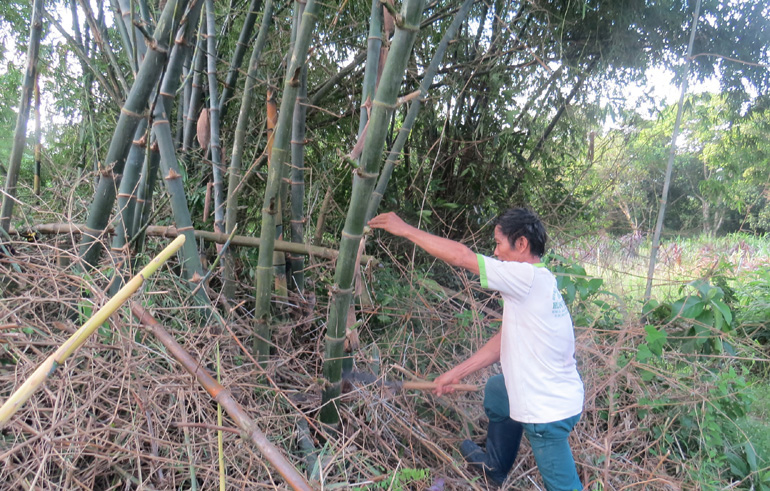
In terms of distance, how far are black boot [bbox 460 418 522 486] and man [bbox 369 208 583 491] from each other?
0.24 meters

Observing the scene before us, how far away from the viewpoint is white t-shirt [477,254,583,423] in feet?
5.55

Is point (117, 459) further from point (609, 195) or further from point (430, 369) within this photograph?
point (609, 195)

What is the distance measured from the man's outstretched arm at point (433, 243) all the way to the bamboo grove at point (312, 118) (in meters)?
0.12

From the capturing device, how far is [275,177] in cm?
169

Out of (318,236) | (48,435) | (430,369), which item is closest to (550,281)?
(430,369)

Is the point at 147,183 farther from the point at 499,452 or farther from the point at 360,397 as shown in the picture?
the point at 499,452

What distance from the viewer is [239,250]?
2.57m

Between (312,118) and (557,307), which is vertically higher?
(312,118)

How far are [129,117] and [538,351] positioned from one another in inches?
63.9

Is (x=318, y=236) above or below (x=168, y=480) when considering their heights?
above

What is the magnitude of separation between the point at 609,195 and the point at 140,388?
378 centimetres

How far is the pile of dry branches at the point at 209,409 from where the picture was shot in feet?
4.52

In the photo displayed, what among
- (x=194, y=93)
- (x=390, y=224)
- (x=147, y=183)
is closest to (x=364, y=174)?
(x=390, y=224)

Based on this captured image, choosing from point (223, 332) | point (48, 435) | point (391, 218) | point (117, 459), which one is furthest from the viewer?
point (223, 332)
